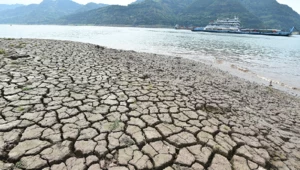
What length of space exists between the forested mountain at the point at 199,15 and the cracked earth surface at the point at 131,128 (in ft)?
399

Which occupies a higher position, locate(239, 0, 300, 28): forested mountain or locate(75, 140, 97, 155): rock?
locate(239, 0, 300, 28): forested mountain

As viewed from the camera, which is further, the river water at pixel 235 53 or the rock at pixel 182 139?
the river water at pixel 235 53

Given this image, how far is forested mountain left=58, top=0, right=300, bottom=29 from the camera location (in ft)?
407

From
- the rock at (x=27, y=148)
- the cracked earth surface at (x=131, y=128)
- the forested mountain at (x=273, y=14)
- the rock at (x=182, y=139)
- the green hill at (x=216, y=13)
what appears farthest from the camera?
the forested mountain at (x=273, y=14)

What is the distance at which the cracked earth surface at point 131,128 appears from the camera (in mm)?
2420

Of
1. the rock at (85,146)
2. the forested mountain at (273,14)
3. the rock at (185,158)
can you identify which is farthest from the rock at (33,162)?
the forested mountain at (273,14)

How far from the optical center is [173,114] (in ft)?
12.5

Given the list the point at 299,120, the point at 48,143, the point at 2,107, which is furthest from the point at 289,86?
the point at 2,107

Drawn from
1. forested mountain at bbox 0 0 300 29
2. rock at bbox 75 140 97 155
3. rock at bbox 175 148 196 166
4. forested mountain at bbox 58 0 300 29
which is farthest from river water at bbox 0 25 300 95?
forested mountain at bbox 0 0 300 29

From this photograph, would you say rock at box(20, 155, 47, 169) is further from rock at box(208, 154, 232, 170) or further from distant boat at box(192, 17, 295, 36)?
distant boat at box(192, 17, 295, 36)

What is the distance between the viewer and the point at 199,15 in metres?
134

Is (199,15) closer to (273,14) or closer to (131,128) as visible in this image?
(273,14)

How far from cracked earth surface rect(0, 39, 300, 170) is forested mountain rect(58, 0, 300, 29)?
121754 mm

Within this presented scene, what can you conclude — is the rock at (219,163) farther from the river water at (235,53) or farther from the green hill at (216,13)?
the green hill at (216,13)
